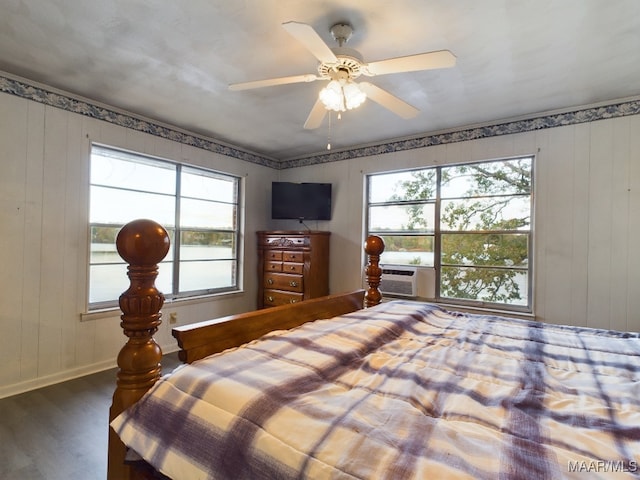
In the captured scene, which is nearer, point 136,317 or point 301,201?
point 136,317

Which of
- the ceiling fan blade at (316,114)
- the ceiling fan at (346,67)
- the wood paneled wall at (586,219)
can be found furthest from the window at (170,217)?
the wood paneled wall at (586,219)

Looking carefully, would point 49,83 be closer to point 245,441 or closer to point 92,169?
point 92,169

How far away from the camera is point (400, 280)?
146 inches

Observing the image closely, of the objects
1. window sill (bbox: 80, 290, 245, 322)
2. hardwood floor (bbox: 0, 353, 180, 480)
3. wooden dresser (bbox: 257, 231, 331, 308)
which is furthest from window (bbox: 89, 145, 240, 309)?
hardwood floor (bbox: 0, 353, 180, 480)

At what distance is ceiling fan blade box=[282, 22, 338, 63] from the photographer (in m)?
1.39

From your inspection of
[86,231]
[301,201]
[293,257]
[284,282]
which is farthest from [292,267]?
[86,231]

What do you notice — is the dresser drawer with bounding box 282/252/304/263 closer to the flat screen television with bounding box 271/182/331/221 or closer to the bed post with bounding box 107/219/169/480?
the flat screen television with bounding box 271/182/331/221

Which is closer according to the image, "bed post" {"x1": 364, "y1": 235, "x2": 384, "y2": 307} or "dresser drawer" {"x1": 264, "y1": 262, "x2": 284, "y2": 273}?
"bed post" {"x1": 364, "y1": 235, "x2": 384, "y2": 307}

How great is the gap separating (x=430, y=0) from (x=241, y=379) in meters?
1.97

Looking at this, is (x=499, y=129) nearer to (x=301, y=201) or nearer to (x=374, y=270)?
(x=374, y=270)

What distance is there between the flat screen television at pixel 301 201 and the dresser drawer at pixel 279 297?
1028 millimetres

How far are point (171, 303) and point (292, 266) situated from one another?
1.46 m

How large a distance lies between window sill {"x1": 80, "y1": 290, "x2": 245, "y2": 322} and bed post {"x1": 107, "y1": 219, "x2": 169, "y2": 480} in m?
1.50

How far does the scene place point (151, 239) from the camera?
922 mm
